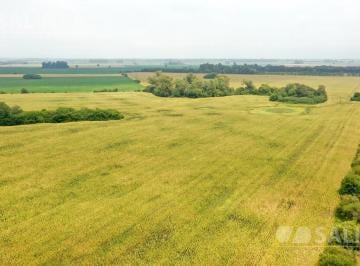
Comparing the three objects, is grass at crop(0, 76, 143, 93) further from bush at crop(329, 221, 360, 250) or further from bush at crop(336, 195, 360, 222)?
bush at crop(329, 221, 360, 250)

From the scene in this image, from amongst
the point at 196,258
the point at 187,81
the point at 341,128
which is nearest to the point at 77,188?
the point at 196,258

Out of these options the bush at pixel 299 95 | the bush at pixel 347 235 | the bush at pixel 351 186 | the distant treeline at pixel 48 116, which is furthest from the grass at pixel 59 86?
the bush at pixel 347 235

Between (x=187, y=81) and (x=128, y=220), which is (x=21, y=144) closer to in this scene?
(x=128, y=220)

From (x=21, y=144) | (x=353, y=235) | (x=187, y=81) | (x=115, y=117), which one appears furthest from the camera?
(x=187, y=81)

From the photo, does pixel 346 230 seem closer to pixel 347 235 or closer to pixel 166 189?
pixel 347 235

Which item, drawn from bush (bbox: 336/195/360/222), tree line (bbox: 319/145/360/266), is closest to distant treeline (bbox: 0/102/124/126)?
tree line (bbox: 319/145/360/266)

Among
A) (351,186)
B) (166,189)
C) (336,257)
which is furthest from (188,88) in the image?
(336,257)

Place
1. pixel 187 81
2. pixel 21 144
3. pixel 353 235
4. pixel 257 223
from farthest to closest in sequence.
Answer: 1. pixel 187 81
2. pixel 21 144
3. pixel 257 223
4. pixel 353 235
